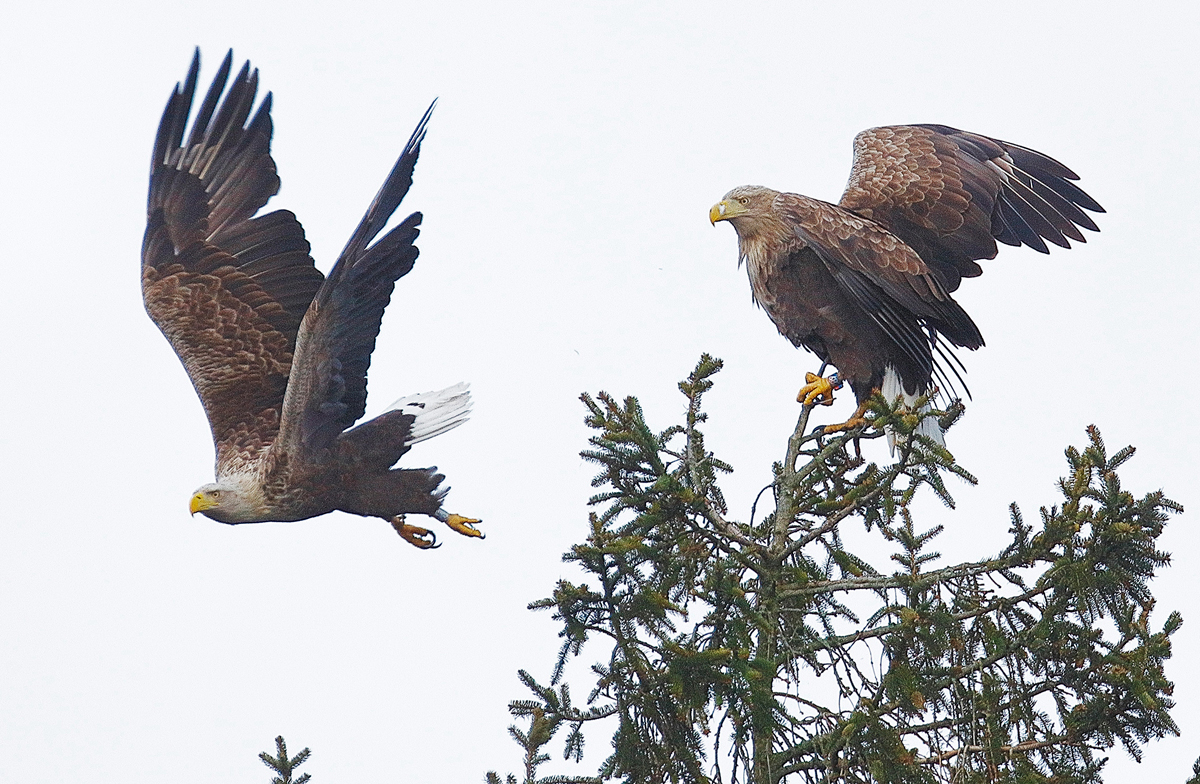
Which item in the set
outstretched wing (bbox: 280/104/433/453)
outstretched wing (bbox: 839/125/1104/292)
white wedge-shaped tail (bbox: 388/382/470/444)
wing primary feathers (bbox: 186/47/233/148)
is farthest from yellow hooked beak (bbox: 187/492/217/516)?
outstretched wing (bbox: 839/125/1104/292)

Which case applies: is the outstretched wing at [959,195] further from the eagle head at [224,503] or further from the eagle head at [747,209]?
the eagle head at [224,503]

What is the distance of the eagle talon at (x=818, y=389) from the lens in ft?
20.1

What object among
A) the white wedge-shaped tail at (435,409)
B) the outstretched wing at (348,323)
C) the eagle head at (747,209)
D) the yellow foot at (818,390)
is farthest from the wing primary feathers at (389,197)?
the yellow foot at (818,390)

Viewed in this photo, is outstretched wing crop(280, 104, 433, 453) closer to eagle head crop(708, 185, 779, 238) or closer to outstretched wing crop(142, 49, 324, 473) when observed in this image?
outstretched wing crop(142, 49, 324, 473)

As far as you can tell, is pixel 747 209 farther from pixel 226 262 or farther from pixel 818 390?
pixel 226 262

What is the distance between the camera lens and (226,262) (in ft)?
24.5

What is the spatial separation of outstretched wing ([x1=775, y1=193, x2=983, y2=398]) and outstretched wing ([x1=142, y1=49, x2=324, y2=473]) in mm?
2756

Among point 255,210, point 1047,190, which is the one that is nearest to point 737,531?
point 1047,190

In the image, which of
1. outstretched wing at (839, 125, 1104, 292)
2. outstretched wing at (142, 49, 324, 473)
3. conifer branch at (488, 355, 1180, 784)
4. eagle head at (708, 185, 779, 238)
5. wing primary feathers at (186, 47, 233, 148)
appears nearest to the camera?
conifer branch at (488, 355, 1180, 784)

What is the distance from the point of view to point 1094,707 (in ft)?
12.6

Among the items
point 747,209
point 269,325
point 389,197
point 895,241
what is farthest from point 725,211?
point 269,325

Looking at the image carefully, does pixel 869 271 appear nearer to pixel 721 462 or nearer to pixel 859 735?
pixel 721 462

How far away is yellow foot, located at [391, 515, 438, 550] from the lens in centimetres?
711

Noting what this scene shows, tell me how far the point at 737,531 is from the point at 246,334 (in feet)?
11.6
